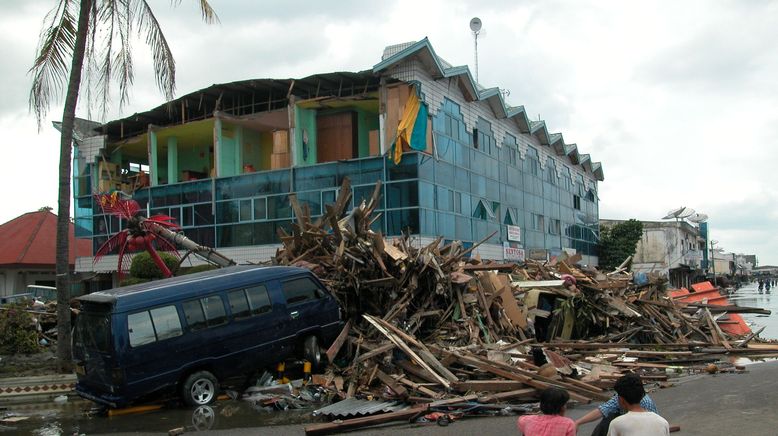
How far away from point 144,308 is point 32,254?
33.5m

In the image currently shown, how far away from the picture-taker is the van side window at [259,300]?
36.5 feet

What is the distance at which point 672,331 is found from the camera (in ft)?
54.6

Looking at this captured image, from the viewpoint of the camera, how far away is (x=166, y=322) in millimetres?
10164

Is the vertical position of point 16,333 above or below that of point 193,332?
below

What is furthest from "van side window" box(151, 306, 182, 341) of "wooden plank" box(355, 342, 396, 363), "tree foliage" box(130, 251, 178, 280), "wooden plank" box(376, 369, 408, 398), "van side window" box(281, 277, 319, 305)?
"tree foliage" box(130, 251, 178, 280)

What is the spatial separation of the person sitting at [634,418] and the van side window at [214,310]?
7579mm

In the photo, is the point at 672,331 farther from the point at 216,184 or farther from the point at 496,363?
the point at 216,184

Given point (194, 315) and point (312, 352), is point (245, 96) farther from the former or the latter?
point (194, 315)

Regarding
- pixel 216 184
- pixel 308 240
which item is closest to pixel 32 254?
pixel 216 184

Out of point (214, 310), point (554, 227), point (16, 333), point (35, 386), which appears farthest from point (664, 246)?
point (35, 386)

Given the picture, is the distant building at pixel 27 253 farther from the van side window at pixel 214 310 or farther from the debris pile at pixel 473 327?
the van side window at pixel 214 310

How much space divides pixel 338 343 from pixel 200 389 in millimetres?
2556

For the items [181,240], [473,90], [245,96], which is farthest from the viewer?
[245,96]

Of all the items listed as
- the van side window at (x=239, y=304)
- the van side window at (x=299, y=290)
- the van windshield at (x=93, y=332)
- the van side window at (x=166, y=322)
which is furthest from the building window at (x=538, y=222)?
the van windshield at (x=93, y=332)
